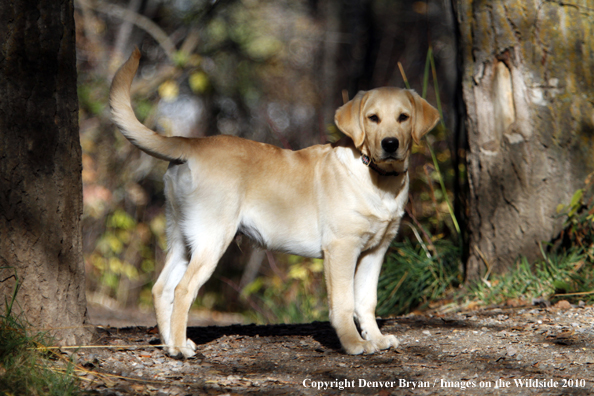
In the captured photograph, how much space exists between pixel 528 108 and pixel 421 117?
151 centimetres

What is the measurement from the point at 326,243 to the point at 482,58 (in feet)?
7.81

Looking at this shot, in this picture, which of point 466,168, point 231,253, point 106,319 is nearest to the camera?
point 466,168

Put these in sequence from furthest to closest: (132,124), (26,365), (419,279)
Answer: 1. (419,279)
2. (132,124)
3. (26,365)

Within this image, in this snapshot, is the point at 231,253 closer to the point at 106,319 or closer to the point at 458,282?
the point at 106,319

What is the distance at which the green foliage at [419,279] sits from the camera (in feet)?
16.9

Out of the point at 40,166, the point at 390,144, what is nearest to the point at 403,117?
the point at 390,144

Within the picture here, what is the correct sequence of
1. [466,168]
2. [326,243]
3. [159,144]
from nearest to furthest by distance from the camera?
1. [159,144]
2. [326,243]
3. [466,168]

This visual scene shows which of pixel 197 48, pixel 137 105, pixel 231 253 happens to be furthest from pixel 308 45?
pixel 231 253

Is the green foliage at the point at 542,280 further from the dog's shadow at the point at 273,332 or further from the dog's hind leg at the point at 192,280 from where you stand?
the dog's hind leg at the point at 192,280

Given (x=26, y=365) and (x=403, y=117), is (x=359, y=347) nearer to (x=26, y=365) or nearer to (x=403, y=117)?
(x=403, y=117)

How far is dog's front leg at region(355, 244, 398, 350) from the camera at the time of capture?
3441 millimetres

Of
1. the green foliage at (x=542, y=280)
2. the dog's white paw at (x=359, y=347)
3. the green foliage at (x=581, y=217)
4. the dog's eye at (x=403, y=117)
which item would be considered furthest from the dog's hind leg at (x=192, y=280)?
the green foliage at (x=581, y=217)

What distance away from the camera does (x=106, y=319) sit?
23.9ft

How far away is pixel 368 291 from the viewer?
140 inches
